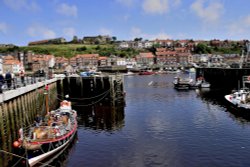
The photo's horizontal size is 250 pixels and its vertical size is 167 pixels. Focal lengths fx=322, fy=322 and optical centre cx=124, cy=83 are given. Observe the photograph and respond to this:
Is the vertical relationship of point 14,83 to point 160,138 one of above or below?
above

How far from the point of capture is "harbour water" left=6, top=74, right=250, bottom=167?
29.5 meters

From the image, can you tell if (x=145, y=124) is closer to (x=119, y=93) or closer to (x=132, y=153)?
(x=132, y=153)

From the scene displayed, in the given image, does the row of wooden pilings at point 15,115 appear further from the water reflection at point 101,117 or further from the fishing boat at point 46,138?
the water reflection at point 101,117

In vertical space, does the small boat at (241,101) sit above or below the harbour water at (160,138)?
above

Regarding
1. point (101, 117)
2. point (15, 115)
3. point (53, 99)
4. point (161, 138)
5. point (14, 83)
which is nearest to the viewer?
point (15, 115)

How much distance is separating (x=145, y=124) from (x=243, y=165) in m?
18.0

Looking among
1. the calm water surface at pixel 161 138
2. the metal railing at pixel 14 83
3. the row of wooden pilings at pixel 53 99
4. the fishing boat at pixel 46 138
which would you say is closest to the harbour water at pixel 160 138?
the calm water surface at pixel 161 138

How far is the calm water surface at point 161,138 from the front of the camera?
2947cm

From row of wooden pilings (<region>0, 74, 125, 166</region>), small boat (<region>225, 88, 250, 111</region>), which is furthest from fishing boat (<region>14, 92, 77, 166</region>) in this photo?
small boat (<region>225, 88, 250, 111</region>)

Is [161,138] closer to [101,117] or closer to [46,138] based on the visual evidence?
[46,138]

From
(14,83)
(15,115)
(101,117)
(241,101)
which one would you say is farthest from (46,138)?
(241,101)

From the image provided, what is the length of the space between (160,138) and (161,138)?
11cm

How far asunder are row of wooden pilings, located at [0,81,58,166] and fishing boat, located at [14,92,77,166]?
142 centimetres

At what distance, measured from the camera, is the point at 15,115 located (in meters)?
32.9
